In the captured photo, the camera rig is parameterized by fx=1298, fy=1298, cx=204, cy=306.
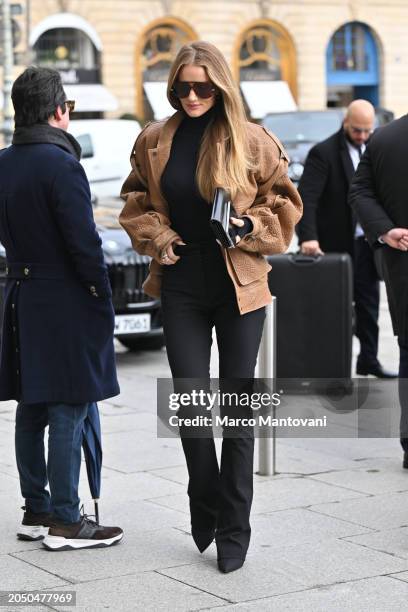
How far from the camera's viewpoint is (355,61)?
144 ft

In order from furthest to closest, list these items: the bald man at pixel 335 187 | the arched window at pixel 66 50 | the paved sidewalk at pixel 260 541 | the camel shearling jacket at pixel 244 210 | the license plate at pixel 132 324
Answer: the arched window at pixel 66 50, the license plate at pixel 132 324, the bald man at pixel 335 187, the camel shearling jacket at pixel 244 210, the paved sidewalk at pixel 260 541

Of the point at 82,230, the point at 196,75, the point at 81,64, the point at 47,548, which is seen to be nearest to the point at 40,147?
the point at 82,230

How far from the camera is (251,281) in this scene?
468cm

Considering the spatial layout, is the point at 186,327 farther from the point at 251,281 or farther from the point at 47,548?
the point at 47,548

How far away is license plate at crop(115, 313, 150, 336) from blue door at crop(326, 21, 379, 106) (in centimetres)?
3440

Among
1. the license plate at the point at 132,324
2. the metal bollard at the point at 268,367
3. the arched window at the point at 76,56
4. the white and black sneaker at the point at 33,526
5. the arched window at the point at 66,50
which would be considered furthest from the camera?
the arched window at the point at 66,50

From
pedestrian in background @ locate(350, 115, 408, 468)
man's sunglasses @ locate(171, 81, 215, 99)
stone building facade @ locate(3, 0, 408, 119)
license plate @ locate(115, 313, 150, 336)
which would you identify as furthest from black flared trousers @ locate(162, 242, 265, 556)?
stone building facade @ locate(3, 0, 408, 119)

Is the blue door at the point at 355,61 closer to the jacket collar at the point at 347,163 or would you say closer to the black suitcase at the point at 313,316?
the jacket collar at the point at 347,163

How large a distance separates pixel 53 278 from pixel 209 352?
0.64 metres

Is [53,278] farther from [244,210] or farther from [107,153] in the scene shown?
[107,153]

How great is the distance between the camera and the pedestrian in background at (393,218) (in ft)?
19.7

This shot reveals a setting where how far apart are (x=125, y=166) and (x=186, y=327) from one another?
11365 mm

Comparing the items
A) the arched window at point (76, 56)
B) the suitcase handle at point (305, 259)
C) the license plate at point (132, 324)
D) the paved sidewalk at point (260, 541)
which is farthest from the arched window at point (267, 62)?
the paved sidewalk at point (260, 541)

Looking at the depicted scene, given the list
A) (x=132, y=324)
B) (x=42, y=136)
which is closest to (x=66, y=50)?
(x=132, y=324)
